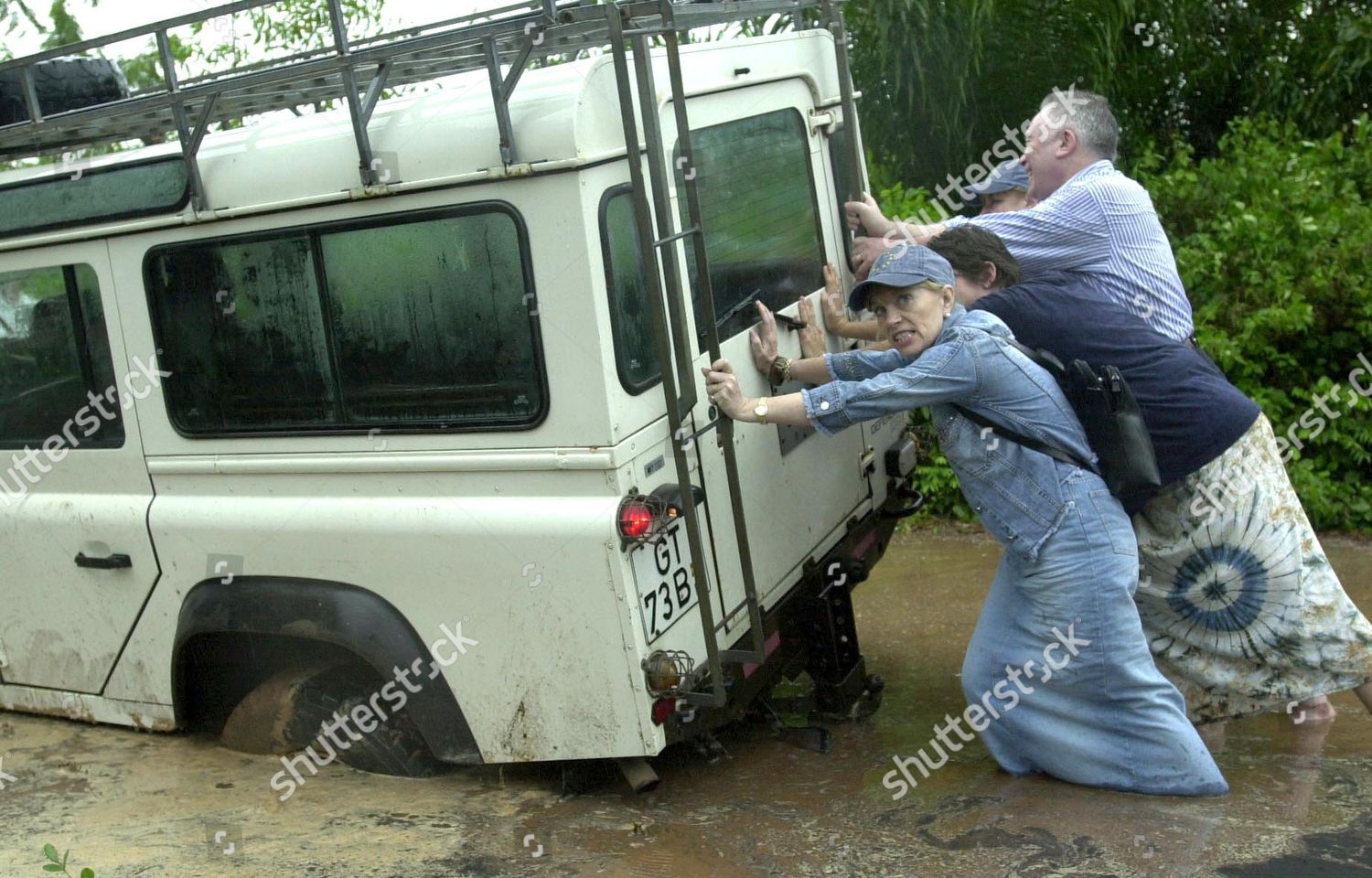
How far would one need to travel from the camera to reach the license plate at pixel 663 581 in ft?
11.7

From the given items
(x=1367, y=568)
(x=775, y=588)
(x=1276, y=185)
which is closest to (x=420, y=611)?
(x=775, y=588)

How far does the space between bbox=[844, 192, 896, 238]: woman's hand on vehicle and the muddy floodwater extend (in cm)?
172

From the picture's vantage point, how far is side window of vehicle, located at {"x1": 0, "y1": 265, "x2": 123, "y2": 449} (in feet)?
14.1

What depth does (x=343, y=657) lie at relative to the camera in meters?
4.21

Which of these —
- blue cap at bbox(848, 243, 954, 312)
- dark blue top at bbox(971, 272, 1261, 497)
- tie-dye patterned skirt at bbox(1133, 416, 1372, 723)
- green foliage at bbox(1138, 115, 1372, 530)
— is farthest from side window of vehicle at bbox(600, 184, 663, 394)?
green foliage at bbox(1138, 115, 1372, 530)

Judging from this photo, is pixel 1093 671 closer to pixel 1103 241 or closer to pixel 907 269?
Answer: pixel 907 269

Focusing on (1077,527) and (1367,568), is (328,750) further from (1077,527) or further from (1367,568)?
(1367,568)

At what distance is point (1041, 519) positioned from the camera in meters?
3.80

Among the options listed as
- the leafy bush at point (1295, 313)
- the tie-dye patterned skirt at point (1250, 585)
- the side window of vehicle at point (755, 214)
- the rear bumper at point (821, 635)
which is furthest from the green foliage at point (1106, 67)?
the tie-dye patterned skirt at point (1250, 585)

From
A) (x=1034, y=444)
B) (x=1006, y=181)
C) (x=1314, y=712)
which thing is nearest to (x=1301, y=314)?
(x=1006, y=181)

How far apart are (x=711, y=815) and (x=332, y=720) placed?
1.27 m

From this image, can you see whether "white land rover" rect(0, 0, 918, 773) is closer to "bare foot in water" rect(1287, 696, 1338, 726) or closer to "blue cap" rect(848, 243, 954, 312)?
"blue cap" rect(848, 243, 954, 312)

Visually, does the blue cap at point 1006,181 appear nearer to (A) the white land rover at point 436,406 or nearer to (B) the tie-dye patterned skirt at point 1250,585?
(A) the white land rover at point 436,406

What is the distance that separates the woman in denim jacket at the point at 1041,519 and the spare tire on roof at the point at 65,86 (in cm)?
279
